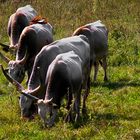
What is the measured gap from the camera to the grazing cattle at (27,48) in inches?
549

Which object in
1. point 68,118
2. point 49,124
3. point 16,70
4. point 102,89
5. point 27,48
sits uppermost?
point 27,48

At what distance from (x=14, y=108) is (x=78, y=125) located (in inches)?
85.4

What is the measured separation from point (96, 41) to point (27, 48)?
89.3 inches

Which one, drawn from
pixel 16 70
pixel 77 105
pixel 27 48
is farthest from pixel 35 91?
pixel 27 48

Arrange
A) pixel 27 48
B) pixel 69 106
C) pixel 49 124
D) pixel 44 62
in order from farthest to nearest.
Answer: pixel 27 48
pixel 44 62
pixel 69 106
pixel 49 124

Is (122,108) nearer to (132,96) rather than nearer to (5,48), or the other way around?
(132,96)

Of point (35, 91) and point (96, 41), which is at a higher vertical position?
point (35, 91)

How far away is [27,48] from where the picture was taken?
47.5 feet

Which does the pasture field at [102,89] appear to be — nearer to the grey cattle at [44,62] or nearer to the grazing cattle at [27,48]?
the grey cattle at [44,62]

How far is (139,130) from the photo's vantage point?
400 inches

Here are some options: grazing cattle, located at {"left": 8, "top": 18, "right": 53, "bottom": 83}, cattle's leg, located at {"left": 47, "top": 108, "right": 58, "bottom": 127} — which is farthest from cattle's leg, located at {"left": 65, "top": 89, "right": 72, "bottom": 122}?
grazing cattle, located at {"left": 8, "top": 18, "right": 53, "bottom": 83}

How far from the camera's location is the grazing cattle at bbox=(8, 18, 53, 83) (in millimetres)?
13953

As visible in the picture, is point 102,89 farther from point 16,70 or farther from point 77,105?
point 77,105

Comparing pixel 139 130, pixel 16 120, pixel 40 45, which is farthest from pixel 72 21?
pixel 139 130
